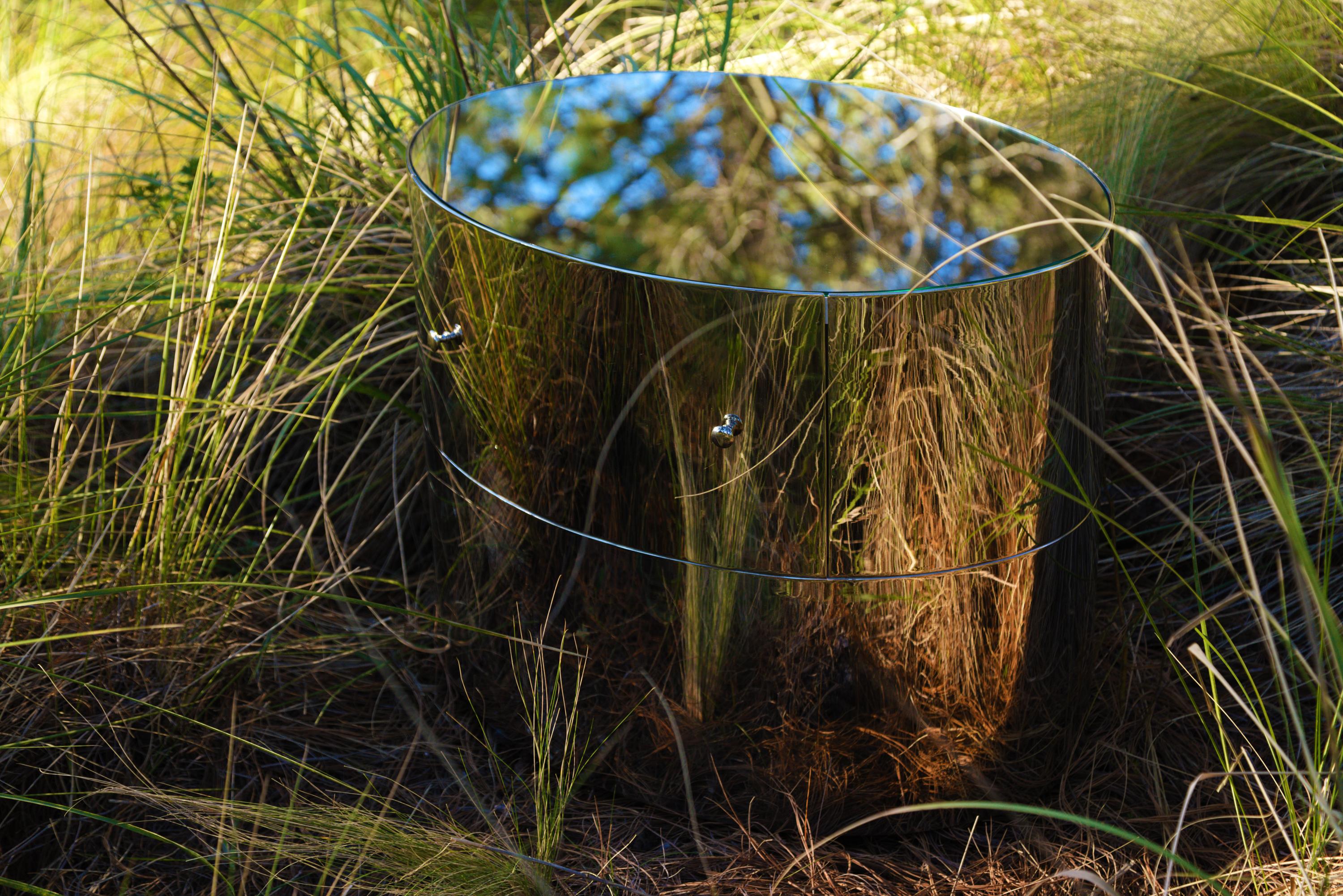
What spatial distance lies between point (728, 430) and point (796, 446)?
0.06 m

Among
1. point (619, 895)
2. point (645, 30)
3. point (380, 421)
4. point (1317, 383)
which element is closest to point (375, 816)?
point (619, 895)

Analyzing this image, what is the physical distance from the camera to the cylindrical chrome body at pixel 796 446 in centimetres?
102

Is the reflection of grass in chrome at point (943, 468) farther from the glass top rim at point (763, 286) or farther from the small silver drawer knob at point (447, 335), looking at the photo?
the small silver drawer knob at point (447, 335)

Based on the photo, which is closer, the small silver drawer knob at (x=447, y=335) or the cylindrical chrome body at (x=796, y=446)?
the cylindrical chrome body at (x=796, y=446)

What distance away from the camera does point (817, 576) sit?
3.56ft

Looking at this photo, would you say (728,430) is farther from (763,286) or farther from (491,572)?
(491,572)

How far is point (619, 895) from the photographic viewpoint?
1167 mm

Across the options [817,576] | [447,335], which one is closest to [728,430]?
[817,576]

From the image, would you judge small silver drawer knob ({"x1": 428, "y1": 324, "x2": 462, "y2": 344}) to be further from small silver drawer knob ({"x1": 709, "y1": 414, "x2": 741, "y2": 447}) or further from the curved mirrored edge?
small silver drawer knob ({"x1": 709, "y1": 414, "x2": 741, "y2": 447})

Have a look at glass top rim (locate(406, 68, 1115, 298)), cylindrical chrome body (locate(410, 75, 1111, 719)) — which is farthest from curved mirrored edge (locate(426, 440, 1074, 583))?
glass top rim (locate(406, 68, 1115, 298))

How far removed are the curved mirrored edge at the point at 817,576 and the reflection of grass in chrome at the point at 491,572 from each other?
0.02m

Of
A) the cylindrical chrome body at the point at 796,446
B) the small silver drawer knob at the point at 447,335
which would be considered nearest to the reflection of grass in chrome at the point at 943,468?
the cylindrical chrome body at the point at 796,446

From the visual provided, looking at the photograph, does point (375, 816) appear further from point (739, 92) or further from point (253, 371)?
point (739, 92)

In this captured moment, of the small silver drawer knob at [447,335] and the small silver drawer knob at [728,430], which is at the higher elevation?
the small silver drawer knob at [447,335]
